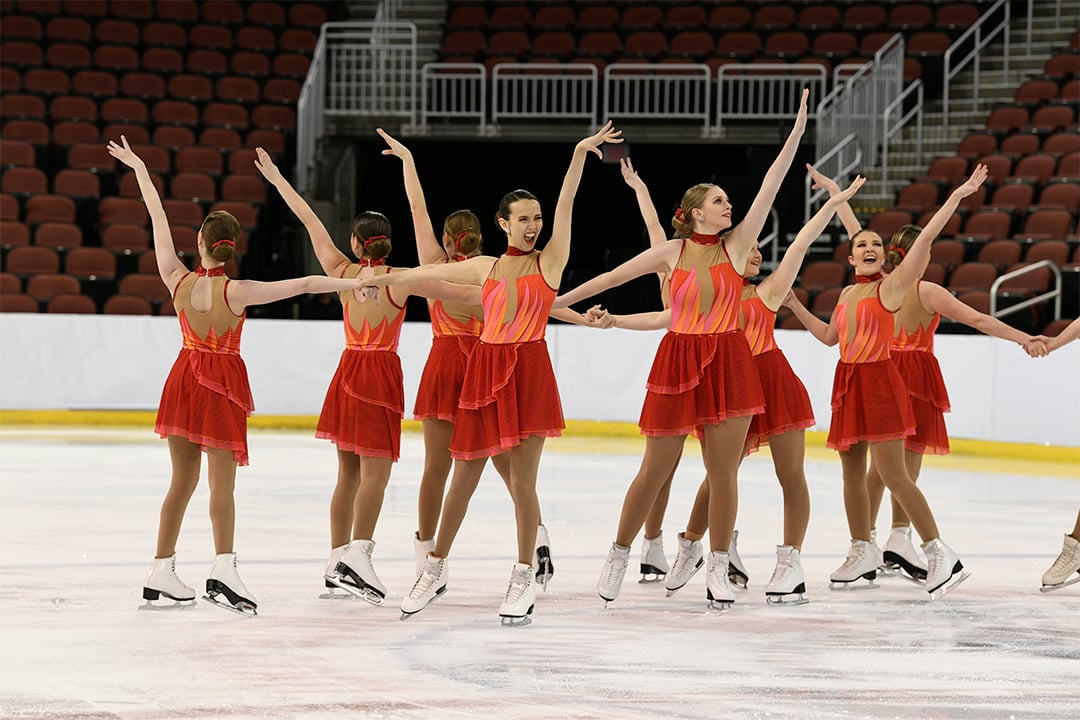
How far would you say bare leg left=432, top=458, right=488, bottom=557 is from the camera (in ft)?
17.9

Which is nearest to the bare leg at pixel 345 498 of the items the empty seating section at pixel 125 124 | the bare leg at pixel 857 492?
the bare leg at pixel 857 492

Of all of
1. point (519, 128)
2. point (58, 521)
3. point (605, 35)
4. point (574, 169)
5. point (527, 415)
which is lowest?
point (58, 521)

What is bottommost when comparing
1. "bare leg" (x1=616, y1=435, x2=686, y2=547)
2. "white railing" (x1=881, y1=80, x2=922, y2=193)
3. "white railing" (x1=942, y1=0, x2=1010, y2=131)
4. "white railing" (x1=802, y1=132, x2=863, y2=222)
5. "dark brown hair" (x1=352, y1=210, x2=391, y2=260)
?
"bare leg" (x1=616, y1=435, x2=686, y2=547)

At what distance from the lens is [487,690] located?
4.26 m

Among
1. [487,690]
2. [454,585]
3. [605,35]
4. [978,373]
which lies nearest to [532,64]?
[605,35]

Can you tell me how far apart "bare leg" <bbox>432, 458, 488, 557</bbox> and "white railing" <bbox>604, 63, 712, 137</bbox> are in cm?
1132

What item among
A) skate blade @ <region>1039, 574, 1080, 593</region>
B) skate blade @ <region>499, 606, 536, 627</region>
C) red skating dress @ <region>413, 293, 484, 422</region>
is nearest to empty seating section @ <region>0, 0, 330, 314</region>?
red skating dress @ <region>413, 293, 484, 422</region>

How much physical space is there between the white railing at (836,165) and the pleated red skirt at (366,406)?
10.8m

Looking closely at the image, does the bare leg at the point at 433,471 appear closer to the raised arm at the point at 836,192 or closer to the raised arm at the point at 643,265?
the raised arm at the point at 643,265

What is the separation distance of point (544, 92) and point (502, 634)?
12827mm

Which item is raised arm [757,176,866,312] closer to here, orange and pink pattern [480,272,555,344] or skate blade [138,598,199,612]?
orange and pink pattern [480,272,555,344]

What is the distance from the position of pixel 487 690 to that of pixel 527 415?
1270 millimetres

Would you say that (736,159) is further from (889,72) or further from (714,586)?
(714,586)

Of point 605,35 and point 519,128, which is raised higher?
point 605,35
